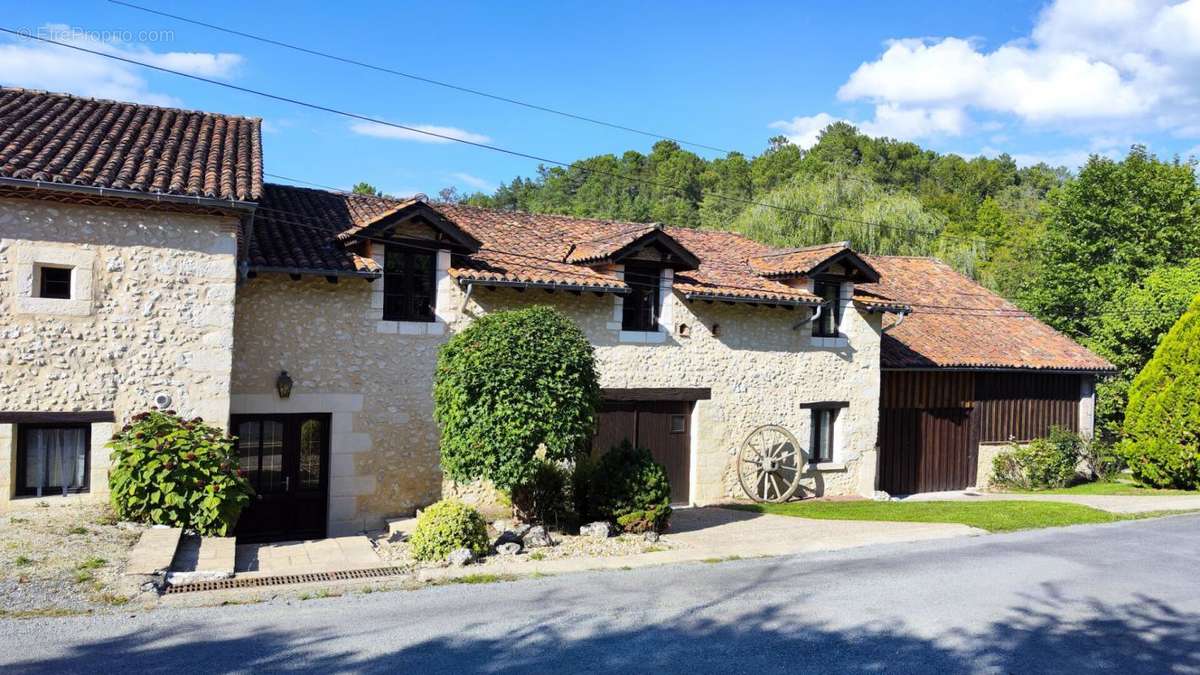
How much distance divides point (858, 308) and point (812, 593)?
31.4 feet

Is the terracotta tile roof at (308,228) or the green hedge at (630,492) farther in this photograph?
the terracotta tile roof at (308,228)

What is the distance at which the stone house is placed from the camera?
34.8ft

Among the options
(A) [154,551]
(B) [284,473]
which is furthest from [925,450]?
(A) [154,551]

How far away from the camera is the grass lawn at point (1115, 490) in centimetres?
1939

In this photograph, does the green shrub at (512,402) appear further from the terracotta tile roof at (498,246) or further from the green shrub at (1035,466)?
the green shrub at (1035,466)

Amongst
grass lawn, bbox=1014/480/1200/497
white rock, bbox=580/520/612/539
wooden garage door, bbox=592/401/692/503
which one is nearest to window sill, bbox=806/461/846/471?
wooden garage door, bbox=592/401/692/503

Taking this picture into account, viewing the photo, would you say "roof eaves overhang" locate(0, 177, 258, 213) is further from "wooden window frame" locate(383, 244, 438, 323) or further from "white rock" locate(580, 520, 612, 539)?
"white rock" locate(580, 520, 612, 539)

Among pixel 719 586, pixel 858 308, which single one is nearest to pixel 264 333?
pixel 719 586

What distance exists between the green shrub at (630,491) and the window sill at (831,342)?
622 cm

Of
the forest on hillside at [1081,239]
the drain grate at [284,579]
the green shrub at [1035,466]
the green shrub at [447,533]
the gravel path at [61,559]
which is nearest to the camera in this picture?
the gravel path at [61,559]

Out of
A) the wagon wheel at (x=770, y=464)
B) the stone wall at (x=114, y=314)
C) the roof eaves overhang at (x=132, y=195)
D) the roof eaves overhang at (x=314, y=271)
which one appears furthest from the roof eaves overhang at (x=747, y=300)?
the stone wall at (x=114, y=314)

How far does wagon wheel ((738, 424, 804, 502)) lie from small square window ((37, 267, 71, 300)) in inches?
452

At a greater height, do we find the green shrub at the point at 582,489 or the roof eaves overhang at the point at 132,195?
the roof eaves overhang at the point at 132,195

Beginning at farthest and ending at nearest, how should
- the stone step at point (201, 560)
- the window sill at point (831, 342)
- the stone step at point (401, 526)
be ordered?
the window sill at point (831, 342), the stone step at point (401, 526), the stone step at point (201, 560)
